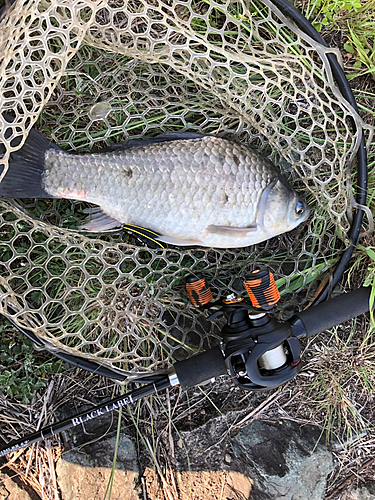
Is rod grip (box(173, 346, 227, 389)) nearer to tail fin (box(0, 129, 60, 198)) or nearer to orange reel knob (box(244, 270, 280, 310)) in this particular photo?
orange reel knob (box(244, 270, 280, 310))

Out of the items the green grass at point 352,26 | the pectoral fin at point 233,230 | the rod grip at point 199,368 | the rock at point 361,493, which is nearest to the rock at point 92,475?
the rod grip at point 199,368

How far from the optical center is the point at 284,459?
2164mm

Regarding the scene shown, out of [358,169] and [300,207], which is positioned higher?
[358,169]

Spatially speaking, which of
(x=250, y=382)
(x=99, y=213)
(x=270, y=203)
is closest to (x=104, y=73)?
(x=99, y=213)

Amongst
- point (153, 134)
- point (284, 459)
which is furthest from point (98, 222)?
point (284, 459)

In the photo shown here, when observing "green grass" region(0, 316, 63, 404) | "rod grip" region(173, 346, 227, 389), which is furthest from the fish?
"green grass" region(0, 316, 63, 404)

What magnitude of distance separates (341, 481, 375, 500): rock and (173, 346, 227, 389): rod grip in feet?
3.93

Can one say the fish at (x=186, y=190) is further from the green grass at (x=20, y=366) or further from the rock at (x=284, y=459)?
the rock at (x=284, y=459)

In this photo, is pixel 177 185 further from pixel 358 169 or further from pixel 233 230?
pixel 358 169

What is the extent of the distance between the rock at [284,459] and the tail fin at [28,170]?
1672mm

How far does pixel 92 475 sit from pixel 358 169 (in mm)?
2093

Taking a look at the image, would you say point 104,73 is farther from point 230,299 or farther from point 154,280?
point 230,299

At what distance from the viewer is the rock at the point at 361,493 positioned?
2.22 metres

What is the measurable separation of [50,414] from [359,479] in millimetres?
1740
